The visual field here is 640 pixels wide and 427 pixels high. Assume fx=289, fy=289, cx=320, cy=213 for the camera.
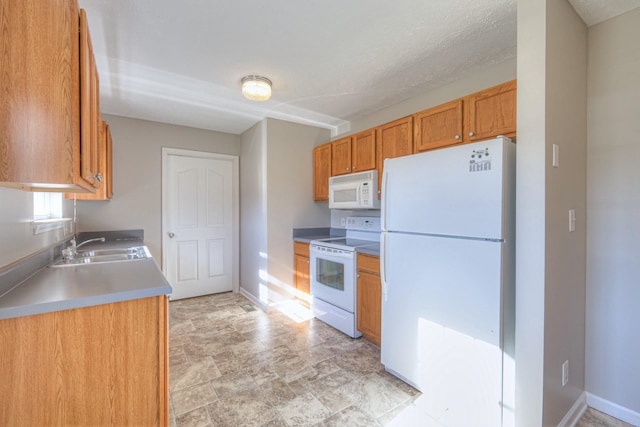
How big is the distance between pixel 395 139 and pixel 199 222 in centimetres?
291

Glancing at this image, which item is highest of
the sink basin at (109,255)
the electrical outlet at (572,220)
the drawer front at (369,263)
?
the electrical outlet at (572,220)

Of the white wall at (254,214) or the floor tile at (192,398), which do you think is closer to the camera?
the floor tile at (192,398)

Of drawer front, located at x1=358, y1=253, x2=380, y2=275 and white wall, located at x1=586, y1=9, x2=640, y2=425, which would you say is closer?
white wall, located at x1=586, y1=9, x2=640, y2=425

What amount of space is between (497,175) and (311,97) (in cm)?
209

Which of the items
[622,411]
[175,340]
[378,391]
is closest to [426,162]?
[378,391]

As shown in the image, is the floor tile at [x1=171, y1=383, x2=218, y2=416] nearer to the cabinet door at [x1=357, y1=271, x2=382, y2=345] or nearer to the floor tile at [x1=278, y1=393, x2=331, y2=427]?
the floor tile at [x1=278, y1=393, x2=331, y2=427]

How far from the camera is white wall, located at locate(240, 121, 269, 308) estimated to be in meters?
3.62

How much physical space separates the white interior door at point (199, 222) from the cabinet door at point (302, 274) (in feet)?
3.90

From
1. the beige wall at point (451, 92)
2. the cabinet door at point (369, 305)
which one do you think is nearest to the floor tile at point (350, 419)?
the cabinet door at point (369, 305)

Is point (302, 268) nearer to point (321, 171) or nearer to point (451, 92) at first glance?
point (321, 171)

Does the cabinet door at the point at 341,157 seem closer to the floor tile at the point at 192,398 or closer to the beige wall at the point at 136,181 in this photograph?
the beige wall at the point at 136,181

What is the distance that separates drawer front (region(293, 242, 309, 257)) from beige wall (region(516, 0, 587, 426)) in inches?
92.3

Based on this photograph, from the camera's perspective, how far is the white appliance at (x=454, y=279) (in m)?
1.56

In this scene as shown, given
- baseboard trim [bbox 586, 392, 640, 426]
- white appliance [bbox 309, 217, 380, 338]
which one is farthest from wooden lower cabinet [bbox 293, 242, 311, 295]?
baseboard trim [bbox 586, 392, 640, 426]
